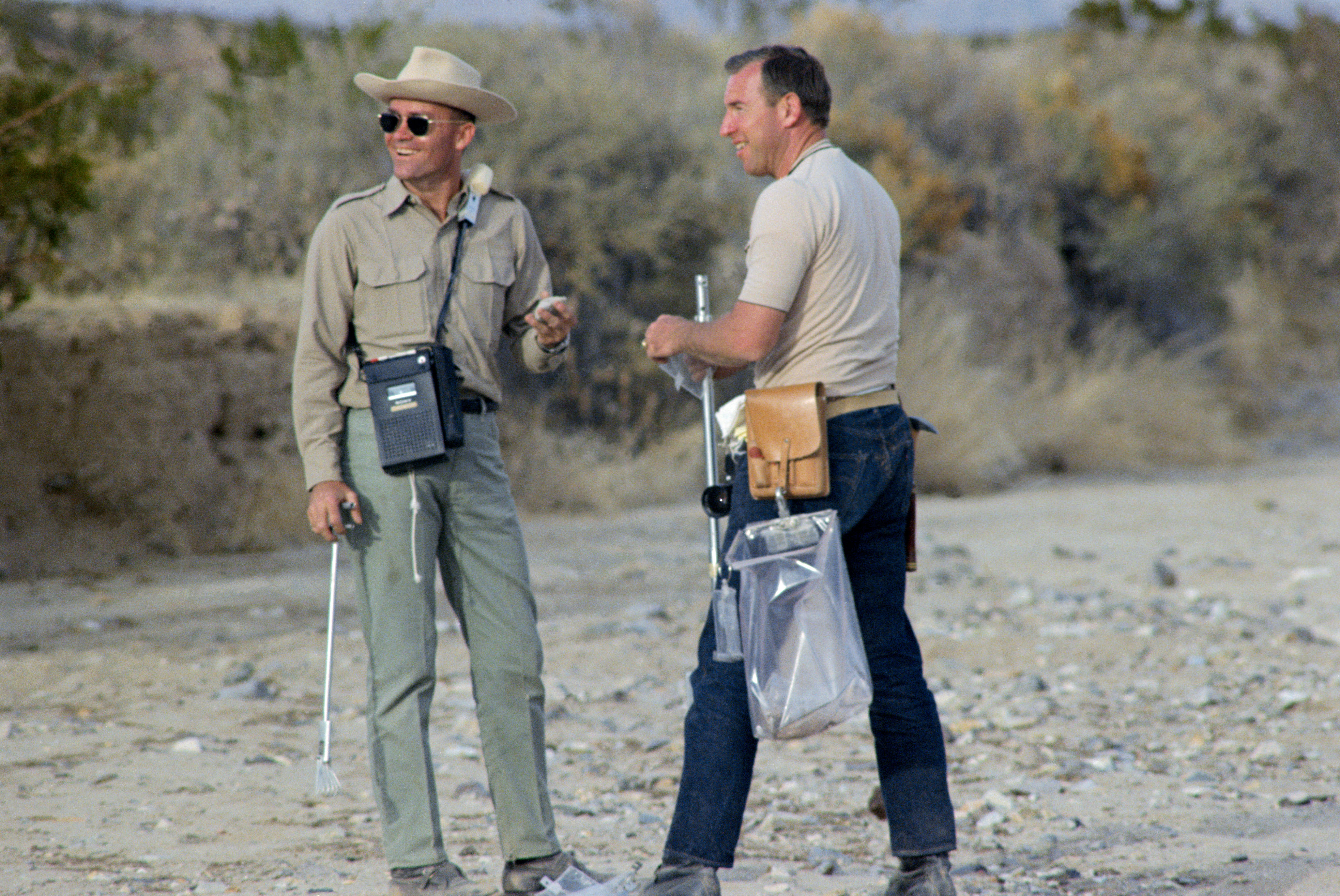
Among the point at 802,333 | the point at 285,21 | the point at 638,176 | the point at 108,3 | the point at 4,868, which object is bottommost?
the point at 4,868

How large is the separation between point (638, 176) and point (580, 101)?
0.84 m

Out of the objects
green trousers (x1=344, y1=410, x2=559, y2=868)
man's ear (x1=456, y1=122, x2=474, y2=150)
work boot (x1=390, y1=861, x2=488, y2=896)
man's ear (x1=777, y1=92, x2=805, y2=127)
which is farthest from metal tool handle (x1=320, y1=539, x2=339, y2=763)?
man's ear (x1=777, y1=92, x2=805, y2=127)

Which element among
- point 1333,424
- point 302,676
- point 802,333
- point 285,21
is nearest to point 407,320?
point 802,333

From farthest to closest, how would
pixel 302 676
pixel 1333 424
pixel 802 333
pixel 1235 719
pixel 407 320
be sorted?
pixel 1333 424 → pixel 302 676 → pixel 1235 719 → pixel 407 320 → pixel 802 333

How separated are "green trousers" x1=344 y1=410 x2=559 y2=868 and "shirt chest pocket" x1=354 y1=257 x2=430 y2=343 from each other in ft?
0.78

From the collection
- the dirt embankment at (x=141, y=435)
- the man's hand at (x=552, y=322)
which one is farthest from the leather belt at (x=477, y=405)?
the dirt embankment at (x=141, y=435)

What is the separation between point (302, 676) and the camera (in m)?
6.83

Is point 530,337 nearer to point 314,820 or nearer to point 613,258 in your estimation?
point 314,820

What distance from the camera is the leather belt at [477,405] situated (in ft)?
12.5

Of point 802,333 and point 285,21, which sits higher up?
point 285,21

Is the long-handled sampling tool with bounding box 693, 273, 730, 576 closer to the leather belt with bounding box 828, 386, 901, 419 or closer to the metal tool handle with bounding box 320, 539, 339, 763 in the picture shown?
the leather belt with bounding box 828, 386, 901, 419

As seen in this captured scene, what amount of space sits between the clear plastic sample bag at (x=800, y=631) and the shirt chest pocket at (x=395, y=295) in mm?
1046

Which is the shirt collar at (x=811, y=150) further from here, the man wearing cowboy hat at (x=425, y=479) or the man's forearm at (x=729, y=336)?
the man wearing cowboy hat at (x=425, y=479)

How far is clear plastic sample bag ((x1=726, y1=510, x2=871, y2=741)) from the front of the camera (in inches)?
130
